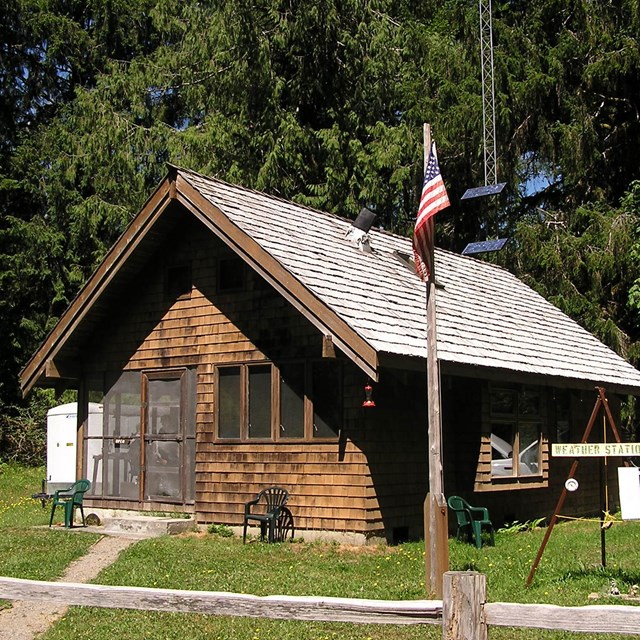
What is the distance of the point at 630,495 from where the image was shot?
980 cm

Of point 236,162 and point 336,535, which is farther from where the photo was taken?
point 236,162

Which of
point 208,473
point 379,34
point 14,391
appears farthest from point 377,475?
point 14,391

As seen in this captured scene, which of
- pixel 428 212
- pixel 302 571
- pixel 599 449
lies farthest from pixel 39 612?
pixel 599 449

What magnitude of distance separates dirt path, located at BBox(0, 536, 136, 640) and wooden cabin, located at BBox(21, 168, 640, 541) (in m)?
2.92

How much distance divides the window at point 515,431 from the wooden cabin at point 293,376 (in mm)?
38

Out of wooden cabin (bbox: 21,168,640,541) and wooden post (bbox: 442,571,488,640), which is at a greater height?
wooden cabin (bbox: 21,168,640,541)

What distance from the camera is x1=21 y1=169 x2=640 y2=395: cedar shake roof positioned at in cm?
1370

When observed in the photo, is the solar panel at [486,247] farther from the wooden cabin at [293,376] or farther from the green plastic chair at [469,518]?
the green plastic chair at [469,518]

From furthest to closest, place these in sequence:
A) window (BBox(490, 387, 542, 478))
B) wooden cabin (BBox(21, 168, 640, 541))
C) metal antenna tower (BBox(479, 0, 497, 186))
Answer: metal antenna tower (BBox(479, 0, 497, 186)) → window (BBox(490, 387, 542, 478)) → wooden cabin (BBox(21, 168, 640, 541))

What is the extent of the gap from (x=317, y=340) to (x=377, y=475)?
2.18 m

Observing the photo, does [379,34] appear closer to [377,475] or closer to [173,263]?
[173,263]

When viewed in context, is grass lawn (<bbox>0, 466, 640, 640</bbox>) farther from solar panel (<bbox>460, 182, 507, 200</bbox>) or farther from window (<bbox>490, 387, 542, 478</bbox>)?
solar panel (<bbox>460, 182, 507, 200</bbox>)

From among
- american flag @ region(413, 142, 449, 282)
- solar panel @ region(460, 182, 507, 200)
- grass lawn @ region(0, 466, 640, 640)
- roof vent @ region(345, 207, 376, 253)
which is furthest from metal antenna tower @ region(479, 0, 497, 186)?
american flag @ region(413, 142, 449, 282)

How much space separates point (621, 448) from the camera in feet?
33.3
